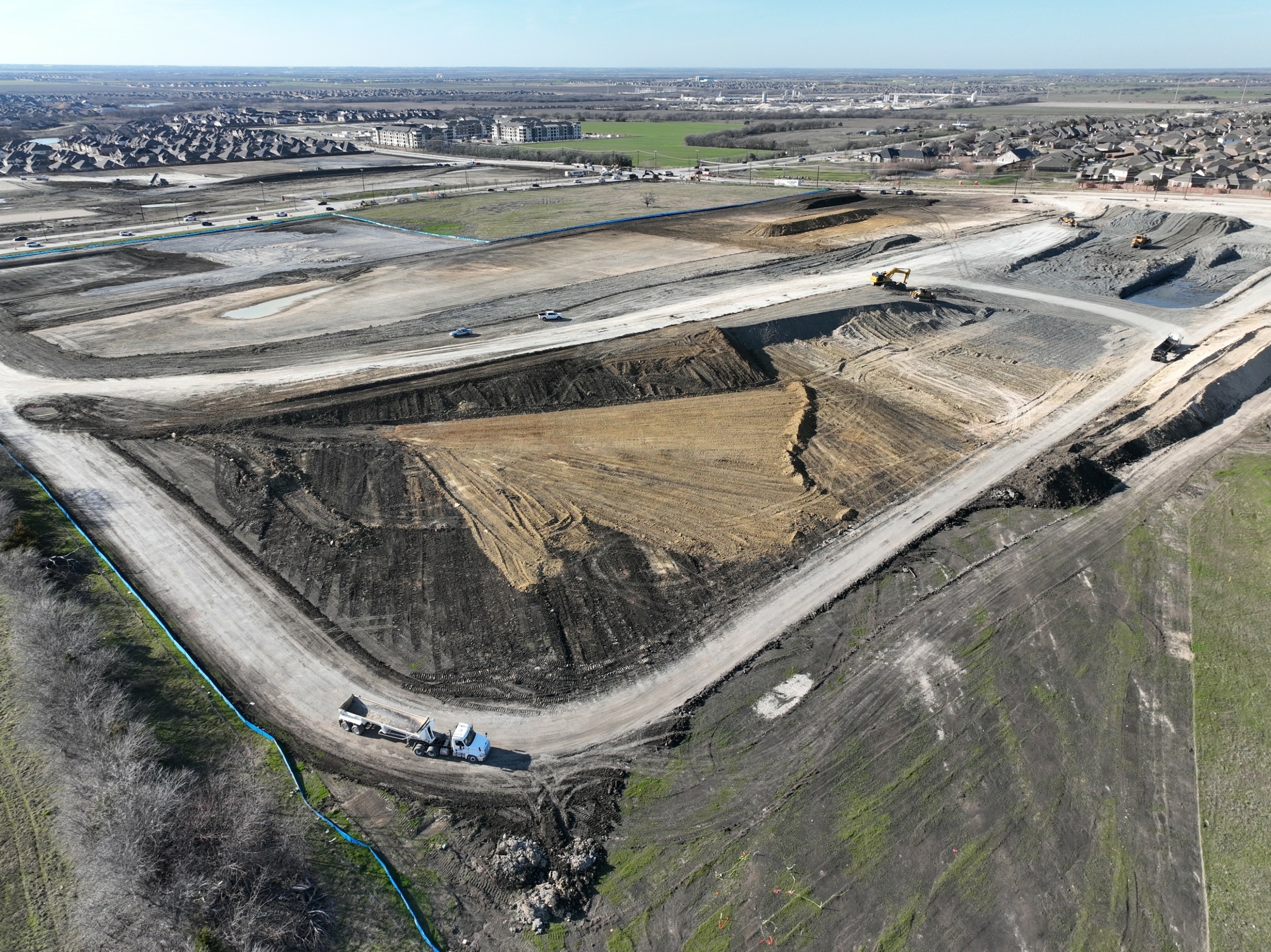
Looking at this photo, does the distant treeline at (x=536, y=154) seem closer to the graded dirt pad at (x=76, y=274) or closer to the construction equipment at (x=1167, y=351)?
the graded dirt pad at (x=76, y=274)

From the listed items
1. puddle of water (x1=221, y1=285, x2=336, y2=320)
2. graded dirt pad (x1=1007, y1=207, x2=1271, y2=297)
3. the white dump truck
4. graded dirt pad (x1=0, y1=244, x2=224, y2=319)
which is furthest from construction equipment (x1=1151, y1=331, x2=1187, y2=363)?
graded dirt pad (x1=0, y1=244, x2=224, y2=319)

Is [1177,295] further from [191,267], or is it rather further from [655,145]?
[655,145]

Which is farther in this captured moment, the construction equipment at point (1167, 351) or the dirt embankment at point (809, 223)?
the dirt embankment at point (809, 223)

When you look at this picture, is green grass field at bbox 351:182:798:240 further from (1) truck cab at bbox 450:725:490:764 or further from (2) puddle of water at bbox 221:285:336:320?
(1) truck cab at bbox 450:725:490:764

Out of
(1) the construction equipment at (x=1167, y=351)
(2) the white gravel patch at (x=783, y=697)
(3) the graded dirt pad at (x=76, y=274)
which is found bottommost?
(2) the white gravel patch at (x=783, y=697)

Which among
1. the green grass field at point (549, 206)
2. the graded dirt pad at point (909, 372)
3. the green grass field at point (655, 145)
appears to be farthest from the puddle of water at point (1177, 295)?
the green grass field at point (655, 145)

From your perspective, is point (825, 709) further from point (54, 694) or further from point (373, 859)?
point (54, 694)

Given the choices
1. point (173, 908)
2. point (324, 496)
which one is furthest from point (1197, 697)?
point (324, 496)
